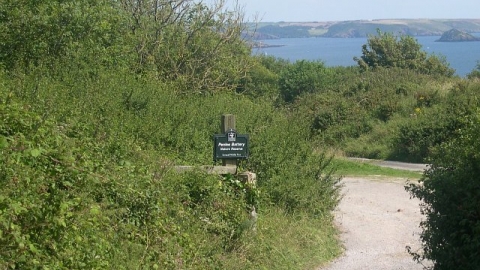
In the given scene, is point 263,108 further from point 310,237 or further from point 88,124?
point 88,124

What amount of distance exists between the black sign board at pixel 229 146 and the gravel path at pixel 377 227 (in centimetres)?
259

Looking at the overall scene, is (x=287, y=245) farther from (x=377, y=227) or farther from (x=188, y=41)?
(x=188, y=41)

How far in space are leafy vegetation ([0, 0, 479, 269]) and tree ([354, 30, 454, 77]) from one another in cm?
5033

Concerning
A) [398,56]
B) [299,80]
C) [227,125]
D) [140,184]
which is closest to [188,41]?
[227,125]

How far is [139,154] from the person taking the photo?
37.3 feet

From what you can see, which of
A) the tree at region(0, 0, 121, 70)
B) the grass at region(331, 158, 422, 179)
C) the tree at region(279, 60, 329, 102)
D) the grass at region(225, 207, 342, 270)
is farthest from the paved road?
the tree at region(279, 60, 329, 102)

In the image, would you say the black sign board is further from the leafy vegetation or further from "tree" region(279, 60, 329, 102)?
"tree" region(279, 60, 329, 102)

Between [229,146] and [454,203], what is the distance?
3.85 meters

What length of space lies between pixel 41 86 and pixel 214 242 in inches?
159

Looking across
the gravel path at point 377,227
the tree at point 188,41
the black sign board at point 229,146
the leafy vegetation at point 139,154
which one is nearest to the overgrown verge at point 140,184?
the leafy vegetation at point 139,154

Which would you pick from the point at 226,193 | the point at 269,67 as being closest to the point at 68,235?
the point at 226,193

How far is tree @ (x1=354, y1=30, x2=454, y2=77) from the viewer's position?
75.4 m

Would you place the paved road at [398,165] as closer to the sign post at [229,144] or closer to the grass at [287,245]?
the grass at [287,245]

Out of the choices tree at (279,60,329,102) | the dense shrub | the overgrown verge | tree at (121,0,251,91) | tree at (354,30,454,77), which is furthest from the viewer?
tree at (354,30,454,77)
